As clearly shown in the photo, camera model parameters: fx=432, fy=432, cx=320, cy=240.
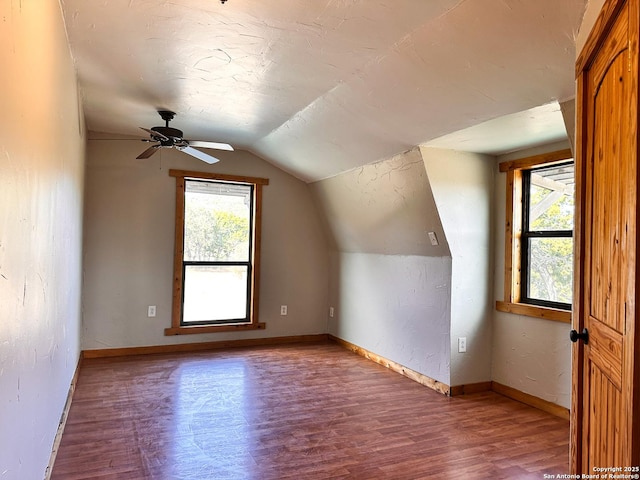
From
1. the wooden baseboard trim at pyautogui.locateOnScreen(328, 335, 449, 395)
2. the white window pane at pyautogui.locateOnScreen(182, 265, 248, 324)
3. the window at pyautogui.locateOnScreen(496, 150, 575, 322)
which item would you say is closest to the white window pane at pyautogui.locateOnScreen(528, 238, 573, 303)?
the window at pyautogui.locateOnScreen(496, 150, 575, 322)

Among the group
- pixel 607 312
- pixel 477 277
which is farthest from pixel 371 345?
pixel 607 312

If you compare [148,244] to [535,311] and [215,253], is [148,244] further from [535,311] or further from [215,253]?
[535,311]

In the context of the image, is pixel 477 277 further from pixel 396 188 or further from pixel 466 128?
pixel 466 128

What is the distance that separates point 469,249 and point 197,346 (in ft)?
10.5

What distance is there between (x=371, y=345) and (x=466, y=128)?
2708mm

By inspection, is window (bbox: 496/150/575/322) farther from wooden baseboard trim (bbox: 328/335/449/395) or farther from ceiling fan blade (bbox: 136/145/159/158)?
ceiling fan blade (bbox: 136/145/159/158)

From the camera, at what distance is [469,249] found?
3.80 meters

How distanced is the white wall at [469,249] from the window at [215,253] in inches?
97.3

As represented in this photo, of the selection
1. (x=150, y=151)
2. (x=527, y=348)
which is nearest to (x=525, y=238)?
(x=527, y=348)

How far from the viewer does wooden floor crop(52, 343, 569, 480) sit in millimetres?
2398

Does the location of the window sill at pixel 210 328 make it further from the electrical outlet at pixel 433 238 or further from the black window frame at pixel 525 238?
the black window frame at pixel 525 238

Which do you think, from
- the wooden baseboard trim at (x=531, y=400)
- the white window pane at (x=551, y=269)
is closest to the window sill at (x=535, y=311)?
the white window pane at (x=551, y=269)

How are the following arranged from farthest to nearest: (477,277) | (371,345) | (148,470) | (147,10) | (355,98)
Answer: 1. (371,345)
2. (477,277)
3. (355,98)
4. (148,470)
5. (147,10)

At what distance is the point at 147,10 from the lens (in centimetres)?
215
